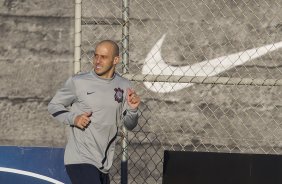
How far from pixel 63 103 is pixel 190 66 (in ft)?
9.28

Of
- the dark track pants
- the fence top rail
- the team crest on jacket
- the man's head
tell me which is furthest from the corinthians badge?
the fence top rail

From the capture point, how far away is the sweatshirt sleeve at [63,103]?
5.02 m

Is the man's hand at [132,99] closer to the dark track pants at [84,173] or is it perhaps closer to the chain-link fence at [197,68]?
the dark track pants at [84,173]

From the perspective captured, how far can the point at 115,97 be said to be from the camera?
5.13 meters

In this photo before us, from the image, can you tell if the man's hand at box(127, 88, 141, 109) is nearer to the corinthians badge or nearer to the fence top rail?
the corinthians badge

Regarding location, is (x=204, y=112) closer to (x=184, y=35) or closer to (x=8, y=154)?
(x=184, y=35)

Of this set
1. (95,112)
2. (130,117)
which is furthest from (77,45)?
(130,117)

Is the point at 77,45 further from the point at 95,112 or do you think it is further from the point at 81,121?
the point at 81,121

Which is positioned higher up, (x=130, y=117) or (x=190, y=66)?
(x=190, y=66)

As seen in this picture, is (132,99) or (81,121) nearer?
(81,121)

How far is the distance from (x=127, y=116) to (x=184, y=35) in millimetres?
2759

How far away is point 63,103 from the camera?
510cm

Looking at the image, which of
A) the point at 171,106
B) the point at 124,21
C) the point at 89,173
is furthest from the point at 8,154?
the point at 171,106

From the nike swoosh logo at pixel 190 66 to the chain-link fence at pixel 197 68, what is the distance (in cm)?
1
